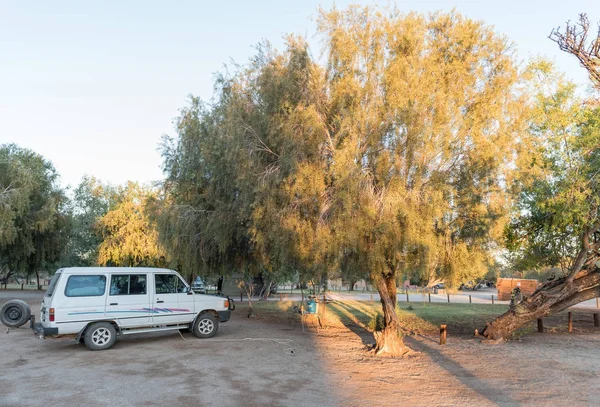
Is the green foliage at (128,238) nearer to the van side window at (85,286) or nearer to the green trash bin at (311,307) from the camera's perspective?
the green trash bin at (311,307)

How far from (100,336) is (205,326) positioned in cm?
314

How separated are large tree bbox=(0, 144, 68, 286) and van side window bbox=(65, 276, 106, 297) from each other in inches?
531

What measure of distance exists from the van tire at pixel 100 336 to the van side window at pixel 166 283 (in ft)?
5.21

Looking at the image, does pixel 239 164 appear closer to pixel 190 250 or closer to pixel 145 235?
pixel 190 250

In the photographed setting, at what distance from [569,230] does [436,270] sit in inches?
278

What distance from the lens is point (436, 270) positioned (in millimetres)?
12117

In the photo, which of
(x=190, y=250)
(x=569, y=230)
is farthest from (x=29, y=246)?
(x=569, y=230)

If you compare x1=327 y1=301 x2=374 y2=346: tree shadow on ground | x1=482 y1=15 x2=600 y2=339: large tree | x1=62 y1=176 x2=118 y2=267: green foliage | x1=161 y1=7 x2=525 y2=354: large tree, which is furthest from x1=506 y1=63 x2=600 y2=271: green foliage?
x1=62 y1=176 x2=118 y2=267: green foliage

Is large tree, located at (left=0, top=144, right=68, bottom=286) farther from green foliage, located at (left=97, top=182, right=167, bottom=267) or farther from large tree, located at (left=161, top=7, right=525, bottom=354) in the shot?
large tree, located at (left=161, top=7, right=525, bottom=354)

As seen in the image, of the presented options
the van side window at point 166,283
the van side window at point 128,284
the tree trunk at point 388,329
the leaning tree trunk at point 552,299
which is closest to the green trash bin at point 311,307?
the leaning tree trunk at point 552,299

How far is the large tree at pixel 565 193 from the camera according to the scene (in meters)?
12.7

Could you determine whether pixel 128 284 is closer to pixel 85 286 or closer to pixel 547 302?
pixel 85 286

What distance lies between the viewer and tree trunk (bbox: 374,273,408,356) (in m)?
11.7

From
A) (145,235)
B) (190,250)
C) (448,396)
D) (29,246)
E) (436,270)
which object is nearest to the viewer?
(448,396)
